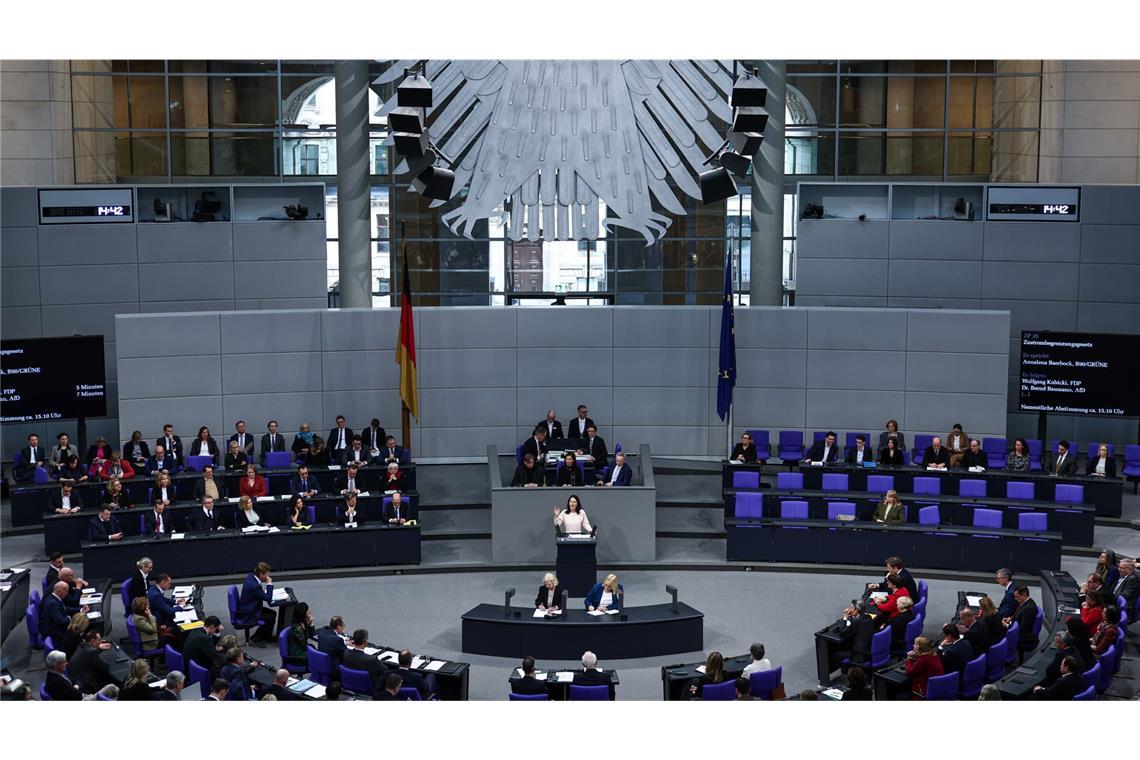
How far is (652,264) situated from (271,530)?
33.9 ft

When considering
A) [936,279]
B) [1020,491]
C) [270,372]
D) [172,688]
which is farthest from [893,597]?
[270,372]

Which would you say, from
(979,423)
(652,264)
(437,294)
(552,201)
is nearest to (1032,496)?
(979,423)

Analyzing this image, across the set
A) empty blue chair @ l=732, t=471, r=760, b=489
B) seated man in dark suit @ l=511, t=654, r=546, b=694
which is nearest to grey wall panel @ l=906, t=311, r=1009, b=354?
empty blue chair @ l=732, t=471, r=760, b=489

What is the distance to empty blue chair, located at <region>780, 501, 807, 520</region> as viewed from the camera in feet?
53.6

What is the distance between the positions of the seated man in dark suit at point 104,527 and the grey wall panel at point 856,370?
32.5 ft

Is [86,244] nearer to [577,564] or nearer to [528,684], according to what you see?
[577,564]

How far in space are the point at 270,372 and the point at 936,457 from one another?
9.33 m

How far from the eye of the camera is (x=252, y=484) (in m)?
16.5

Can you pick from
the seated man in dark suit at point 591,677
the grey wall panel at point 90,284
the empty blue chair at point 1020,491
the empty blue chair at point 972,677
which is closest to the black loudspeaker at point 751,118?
the empty blue chair at point 1020,491

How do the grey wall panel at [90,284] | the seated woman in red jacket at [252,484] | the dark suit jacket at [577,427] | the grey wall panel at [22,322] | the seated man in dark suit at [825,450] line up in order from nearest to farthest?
the seated woman in red jacket at [252,484], the seated man in dark suit at [825,450], the dark suit jacket at [577,427], the grey wall panel at [22,322], the grey wall panel at [90,284]

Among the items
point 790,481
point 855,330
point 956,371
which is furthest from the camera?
point 855,330

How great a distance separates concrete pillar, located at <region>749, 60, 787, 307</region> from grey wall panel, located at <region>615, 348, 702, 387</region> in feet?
4.18

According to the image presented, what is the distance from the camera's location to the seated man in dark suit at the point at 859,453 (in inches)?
706

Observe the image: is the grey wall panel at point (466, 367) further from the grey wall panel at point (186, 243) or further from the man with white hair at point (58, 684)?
the man with white hair at point (58, 684)
